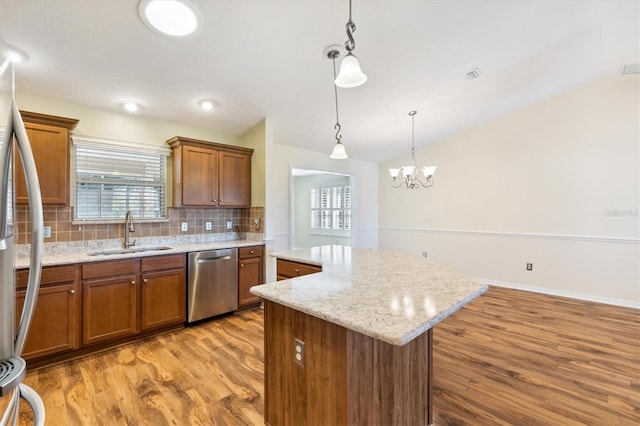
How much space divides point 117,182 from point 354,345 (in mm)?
3356

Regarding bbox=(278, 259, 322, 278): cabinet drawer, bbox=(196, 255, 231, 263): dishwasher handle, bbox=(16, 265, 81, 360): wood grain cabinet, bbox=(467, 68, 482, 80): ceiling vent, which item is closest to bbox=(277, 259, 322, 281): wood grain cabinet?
bbox=(278, 259, 322, 278): cabinet drawer

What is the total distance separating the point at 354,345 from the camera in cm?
125

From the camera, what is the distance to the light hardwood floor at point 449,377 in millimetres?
1858

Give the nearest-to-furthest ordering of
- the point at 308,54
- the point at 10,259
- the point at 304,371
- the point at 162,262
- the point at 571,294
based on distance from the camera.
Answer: the point at 10,259
the point at 304,371
the point at 308,54
the point at 162,262
the point at 571,294

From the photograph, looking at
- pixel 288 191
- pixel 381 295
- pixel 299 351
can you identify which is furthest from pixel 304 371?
pixel 288 191

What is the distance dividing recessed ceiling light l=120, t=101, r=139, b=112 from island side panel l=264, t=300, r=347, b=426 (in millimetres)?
2894

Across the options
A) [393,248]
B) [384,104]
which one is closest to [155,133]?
[384,104]

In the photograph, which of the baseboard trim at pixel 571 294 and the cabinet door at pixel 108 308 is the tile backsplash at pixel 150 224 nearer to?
the cabinet door at pixel 108 308

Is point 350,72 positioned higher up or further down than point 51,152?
higher up

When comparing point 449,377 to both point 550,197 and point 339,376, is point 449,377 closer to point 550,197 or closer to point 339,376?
point 339,376

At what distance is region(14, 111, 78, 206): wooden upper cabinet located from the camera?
2504 mm

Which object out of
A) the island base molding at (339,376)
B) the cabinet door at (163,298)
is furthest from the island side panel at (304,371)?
the cabinet door at (163,298)

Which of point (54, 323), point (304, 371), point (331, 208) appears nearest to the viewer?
point (304, 371)

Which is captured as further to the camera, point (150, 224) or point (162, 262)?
point (150, 224)
